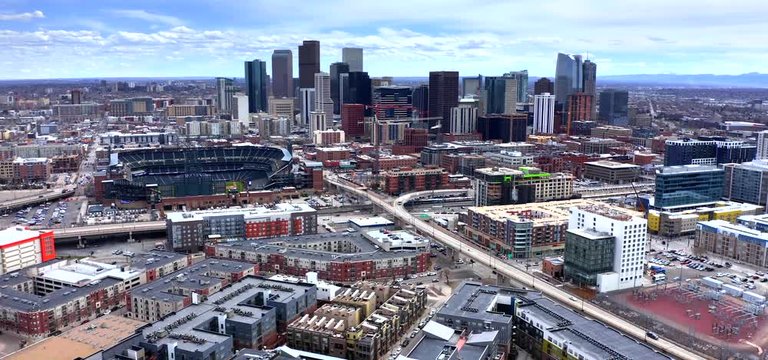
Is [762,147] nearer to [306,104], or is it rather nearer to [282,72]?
[306,104]

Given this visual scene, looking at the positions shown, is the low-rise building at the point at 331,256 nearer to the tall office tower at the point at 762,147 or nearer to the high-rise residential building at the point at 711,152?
the high-rise residential building at the point at 711,152

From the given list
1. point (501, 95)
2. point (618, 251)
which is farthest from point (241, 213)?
point (501, 95)

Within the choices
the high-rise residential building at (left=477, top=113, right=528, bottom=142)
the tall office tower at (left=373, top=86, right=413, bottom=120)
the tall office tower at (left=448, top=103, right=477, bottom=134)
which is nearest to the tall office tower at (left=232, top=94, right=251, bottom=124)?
the tall office tower at (left=373, top=86, right=413, bottom=120)

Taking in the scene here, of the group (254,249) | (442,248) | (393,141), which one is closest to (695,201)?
(442,248)

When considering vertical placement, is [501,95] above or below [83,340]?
above

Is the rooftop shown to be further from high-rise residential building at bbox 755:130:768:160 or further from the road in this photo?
high-rise residential building at bbox 755:130:768:160
